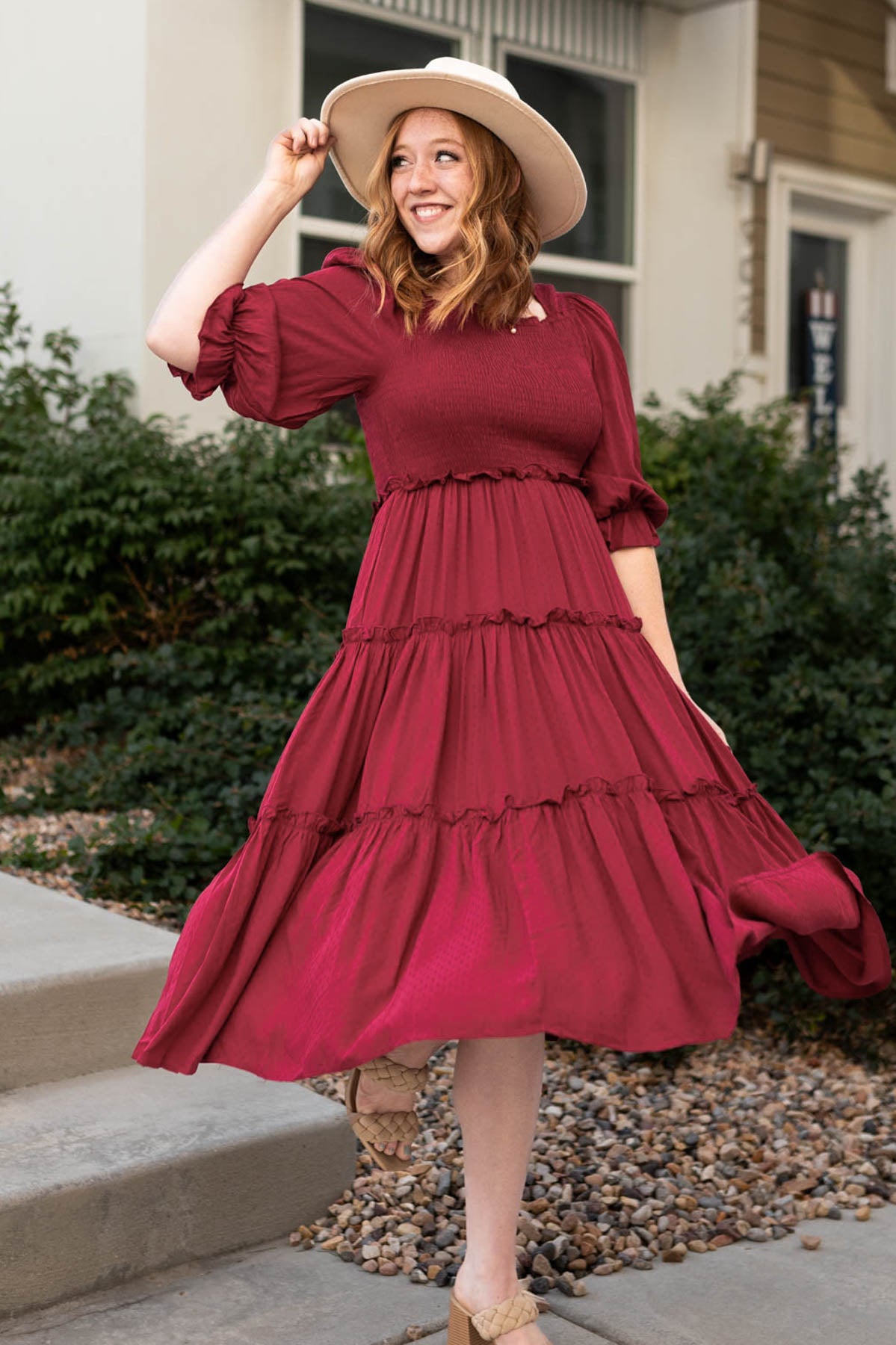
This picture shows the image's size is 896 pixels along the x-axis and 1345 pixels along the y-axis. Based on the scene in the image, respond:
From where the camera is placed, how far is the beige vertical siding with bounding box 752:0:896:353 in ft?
26.5

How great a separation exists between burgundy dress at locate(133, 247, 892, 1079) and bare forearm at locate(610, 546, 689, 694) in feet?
0.11

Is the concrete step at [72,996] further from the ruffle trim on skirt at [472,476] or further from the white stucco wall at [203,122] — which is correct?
the white stucco wall at [203,122]

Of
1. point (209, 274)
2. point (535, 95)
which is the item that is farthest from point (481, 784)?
point (535, 95)

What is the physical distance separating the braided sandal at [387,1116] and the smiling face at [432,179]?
1.17 meters

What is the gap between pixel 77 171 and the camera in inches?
246

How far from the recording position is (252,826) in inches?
81.9

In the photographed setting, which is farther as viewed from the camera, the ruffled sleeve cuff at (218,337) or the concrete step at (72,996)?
the concrete step at (72,996)

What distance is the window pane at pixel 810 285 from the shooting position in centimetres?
850

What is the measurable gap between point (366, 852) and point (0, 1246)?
2.92ft

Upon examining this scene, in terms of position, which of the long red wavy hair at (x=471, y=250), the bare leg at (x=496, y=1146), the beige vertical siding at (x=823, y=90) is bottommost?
the bare leg at (x=496, y=1146)

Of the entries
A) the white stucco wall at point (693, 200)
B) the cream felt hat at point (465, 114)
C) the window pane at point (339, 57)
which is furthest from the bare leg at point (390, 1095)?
the white stucco wall at point (693, 200)

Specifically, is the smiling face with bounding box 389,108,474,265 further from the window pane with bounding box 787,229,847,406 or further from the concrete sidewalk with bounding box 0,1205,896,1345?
the window pane with bounding box 787,229,847,406

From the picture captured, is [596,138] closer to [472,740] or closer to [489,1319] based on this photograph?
[472,740]

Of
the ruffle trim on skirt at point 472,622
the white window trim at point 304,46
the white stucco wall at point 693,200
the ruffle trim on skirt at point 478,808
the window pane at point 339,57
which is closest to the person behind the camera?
the ruffle trim on skirt at point 478,808
